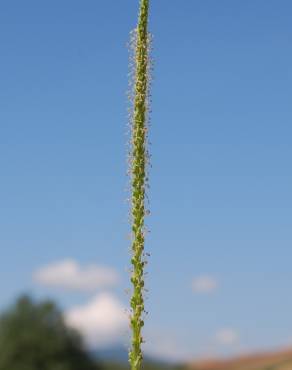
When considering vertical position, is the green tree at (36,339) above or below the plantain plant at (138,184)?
above

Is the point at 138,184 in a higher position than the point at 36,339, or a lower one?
lower

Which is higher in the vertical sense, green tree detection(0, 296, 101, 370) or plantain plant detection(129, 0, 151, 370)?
green tree detection(0, 296, 101, 370)

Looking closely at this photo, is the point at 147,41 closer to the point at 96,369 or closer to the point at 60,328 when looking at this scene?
the point at 60,328

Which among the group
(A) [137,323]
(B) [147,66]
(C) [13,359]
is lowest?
(A) [137,323]

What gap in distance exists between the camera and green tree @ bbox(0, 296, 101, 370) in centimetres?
8844

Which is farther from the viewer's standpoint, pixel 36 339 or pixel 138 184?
pixel 36 339

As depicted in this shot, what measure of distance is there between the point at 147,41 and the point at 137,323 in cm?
258

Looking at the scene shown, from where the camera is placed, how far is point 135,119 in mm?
7055

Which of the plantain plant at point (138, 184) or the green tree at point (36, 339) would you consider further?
the green tree at point (36, 339)

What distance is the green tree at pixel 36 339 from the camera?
290 feet

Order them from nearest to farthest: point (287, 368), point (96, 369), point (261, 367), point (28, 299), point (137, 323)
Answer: point (137, 323) → point (287, 368) → point (261, 367) → point (28, 299) → point (96, 369)

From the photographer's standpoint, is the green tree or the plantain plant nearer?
the plantain plant

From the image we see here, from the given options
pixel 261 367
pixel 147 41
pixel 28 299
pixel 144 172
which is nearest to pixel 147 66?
pixel 147 41

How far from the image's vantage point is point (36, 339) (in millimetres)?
89938
